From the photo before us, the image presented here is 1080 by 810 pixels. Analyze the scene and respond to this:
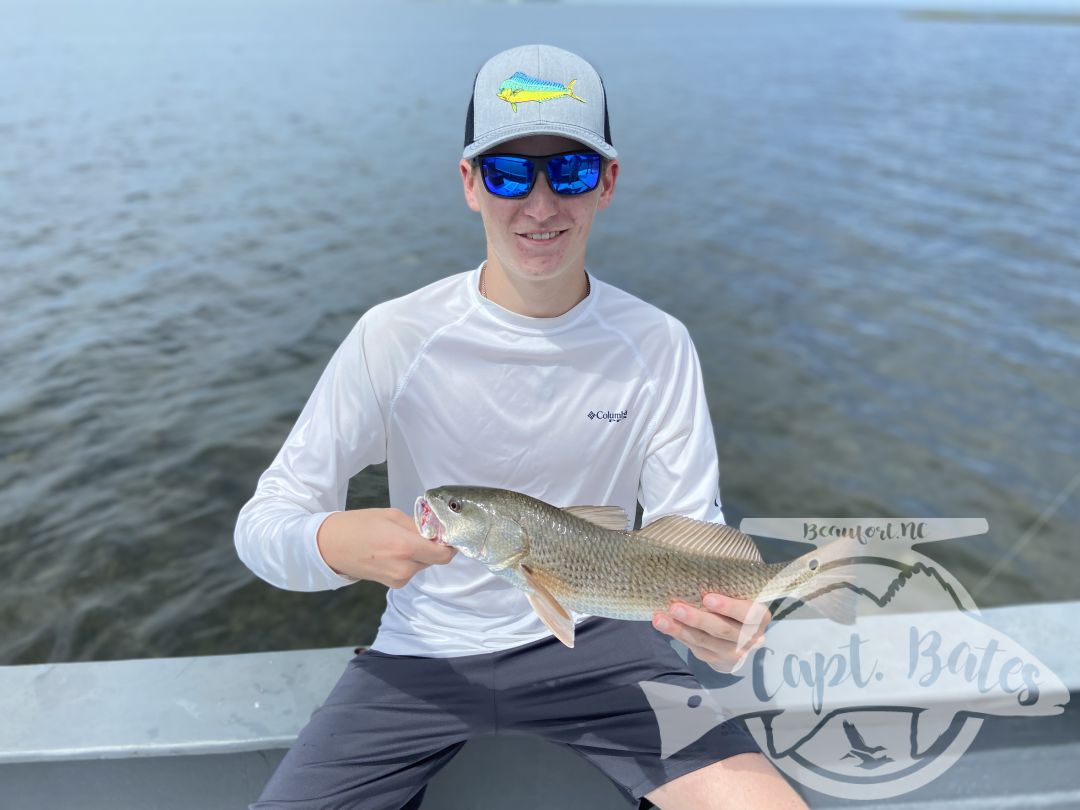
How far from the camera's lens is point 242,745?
2.80 meters

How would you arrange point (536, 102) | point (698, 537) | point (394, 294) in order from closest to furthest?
point (698, 537) < point (536, 102) < point (394, 294)

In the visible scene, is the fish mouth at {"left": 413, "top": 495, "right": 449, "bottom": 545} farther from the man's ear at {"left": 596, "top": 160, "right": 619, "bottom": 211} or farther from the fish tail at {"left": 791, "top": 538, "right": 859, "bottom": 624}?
the man's ear at {"left": 596, "top": 160, "right": 619, "bottom": 211}

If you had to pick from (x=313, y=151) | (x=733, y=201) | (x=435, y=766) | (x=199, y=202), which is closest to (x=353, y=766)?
(x=435, y=766)

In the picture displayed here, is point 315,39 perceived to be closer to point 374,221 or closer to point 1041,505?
point 374,221

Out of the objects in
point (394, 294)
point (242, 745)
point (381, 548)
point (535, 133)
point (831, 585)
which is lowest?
point (394, 294)

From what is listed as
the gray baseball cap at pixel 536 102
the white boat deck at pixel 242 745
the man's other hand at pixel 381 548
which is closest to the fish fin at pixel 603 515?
the man's other hand at pixel 381 548

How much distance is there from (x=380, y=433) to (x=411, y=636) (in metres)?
0.76

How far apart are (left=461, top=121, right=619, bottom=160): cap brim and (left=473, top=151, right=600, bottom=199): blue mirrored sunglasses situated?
0.05 metres

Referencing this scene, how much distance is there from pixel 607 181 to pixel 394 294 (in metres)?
10.2

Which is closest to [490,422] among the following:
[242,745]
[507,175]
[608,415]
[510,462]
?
[510,462]

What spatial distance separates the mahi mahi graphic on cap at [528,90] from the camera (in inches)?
109

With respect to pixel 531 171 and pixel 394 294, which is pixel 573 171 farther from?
pixel 394 294

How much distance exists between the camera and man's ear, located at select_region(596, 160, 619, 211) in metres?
3.02

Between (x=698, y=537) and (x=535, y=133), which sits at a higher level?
(x=535, y=133)
